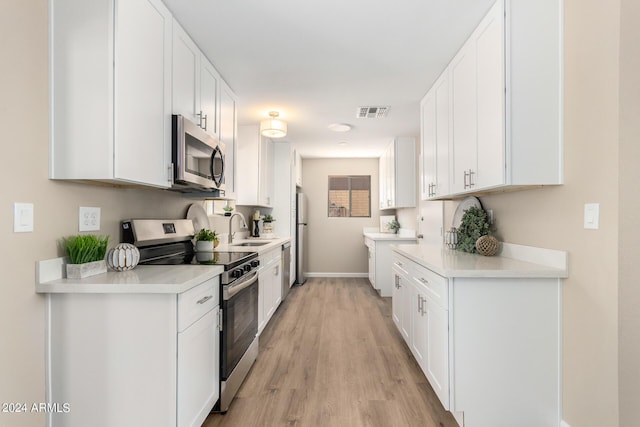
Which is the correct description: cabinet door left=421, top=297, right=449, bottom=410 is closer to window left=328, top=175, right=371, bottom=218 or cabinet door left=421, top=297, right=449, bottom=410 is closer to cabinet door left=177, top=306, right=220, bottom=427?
cabinet door left=177, top=306, right=220, bottom=427

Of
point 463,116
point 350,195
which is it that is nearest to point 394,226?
point 350,195

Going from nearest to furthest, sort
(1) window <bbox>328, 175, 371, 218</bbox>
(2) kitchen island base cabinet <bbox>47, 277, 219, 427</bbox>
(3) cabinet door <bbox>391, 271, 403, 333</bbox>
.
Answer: (2) kitchen island base cabinet <bbox>47, 277, 219, 427</bbox> → (3) cabinet door <bbox>391, 271, 403, 333</bbox> → (1) window <bbox>328, 175, 371, 218</bbox>

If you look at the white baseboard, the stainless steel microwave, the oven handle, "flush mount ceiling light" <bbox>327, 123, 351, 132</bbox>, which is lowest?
the white baseboard

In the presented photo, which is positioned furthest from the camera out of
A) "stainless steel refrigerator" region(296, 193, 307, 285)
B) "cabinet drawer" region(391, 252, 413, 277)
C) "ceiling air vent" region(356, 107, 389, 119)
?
"stainless steel refrigerator" region(296, 193, 307, 285)

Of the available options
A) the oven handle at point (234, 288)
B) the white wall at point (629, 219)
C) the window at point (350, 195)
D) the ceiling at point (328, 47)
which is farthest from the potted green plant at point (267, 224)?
the white wall at point (629, 219)

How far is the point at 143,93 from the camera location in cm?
172

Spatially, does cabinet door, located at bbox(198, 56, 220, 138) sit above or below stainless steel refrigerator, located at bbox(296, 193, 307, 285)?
above

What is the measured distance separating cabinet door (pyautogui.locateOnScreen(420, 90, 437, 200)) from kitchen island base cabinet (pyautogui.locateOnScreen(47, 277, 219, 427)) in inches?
95.5

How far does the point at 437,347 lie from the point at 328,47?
6.97 feet

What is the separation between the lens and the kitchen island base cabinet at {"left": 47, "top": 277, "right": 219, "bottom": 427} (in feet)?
4.79

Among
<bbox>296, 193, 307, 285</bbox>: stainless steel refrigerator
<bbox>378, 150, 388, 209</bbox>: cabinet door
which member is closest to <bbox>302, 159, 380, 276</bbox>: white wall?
<bbox>378, 150, 388, 209</bbox>: cabinet door

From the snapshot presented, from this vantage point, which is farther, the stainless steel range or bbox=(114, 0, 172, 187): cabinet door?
the stainless steel range

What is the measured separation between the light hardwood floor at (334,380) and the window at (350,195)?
3.05 m

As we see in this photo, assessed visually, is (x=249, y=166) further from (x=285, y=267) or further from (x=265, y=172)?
(x=285, y=267)
